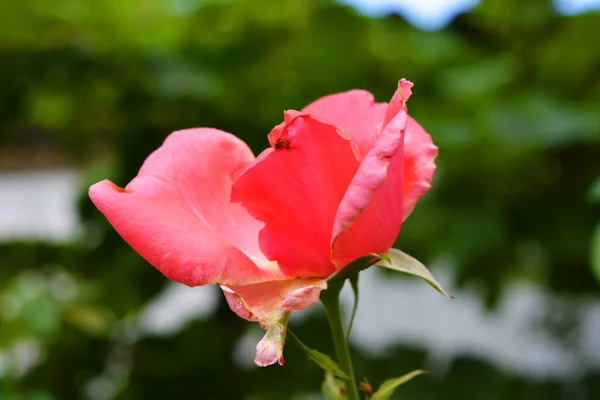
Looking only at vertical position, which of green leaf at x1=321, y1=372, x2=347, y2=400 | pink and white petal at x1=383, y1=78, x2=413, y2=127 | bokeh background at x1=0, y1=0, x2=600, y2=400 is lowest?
bokeh background at x1=0, y1=0, x2=600, y2=400

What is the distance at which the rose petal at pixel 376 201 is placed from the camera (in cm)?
15

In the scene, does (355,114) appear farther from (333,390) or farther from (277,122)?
(277,122)

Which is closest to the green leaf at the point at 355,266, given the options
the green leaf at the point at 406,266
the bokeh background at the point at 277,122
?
the green leaf at the point at 406,266

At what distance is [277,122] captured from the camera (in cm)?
77

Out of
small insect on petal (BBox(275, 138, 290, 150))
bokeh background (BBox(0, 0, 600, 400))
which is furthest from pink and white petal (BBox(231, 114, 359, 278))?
bokeh background (BBox(0, 0, 600, 400))

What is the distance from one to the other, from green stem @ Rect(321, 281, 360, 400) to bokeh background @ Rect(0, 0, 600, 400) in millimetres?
507

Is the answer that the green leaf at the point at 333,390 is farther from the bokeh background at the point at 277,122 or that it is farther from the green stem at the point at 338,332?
the bokeh background at the point at 277,122

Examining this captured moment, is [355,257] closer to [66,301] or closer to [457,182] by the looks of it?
[457,182]

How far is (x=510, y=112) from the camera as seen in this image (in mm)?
700

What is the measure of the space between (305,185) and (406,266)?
3 cm

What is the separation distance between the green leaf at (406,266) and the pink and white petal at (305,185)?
15mm

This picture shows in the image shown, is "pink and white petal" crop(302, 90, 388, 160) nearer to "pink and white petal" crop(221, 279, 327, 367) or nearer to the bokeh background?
"pink and white petal" crop(221, 279, 327, 367)

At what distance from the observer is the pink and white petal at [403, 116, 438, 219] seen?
7.0 inches

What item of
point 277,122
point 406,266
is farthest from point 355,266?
point 277,122
